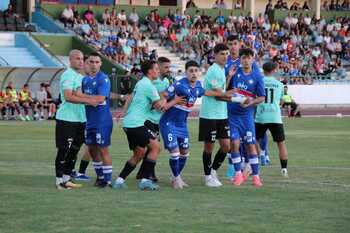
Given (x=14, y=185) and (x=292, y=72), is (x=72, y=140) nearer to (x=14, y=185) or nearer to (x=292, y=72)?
(x=14, y=185)

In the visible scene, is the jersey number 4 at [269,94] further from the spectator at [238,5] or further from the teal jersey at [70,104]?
the spectator at [238,5]

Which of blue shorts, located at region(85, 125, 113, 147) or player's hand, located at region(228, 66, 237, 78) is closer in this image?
blue shorts, located at region(85, 125, 113, 147)

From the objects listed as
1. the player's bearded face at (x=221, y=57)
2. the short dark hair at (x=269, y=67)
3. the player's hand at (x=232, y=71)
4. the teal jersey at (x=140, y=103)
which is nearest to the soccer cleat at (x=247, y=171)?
the player's hand at (x=232, y=71)

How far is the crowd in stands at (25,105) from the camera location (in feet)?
124

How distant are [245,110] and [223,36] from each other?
37.1 m

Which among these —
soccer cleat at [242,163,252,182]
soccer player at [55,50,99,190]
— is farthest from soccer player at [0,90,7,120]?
soccer player at [55,50,99,190]

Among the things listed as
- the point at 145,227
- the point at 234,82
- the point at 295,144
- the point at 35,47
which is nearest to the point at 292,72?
the point at 35,47

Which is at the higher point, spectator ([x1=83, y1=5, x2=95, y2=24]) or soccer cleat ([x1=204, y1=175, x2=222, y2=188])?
spectator ([x1=83, y1=5, x2=95, y2=24])

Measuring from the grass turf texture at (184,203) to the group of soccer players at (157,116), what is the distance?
39 centimetres

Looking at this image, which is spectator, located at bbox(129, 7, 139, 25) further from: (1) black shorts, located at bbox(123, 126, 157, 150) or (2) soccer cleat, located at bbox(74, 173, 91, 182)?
(1) black shorts, located at bbox(123, 126, 157, 150)

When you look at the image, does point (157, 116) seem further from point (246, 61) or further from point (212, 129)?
point (246, 61)

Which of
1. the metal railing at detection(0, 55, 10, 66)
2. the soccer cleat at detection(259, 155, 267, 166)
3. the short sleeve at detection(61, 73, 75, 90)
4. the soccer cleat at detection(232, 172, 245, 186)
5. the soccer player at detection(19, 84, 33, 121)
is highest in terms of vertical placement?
the short sleeve at detection(61, 73, 75, 90)

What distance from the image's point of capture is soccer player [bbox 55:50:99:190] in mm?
13703

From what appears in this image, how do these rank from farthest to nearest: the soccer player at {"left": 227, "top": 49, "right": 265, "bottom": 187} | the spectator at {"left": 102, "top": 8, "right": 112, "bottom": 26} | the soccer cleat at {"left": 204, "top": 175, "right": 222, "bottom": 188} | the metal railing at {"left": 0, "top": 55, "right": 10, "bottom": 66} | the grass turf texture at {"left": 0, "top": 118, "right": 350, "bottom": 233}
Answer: the spectator at {"left": 102, "top": 8, "right": 112, "bottom": 26} < the metal railing at {"left": 0, "top": 55, "right": 10, "bottom": 66} < the soccer player at {"left": 227, "top": 49, "right": 265, "bottom": 187} < the soccer cleat at {"left": 204, "top": 175, "right": 222, "bottom": 188} < the grass turf texture at {"left": 0, "top": 118, "right": 350, "bottom": 233}
